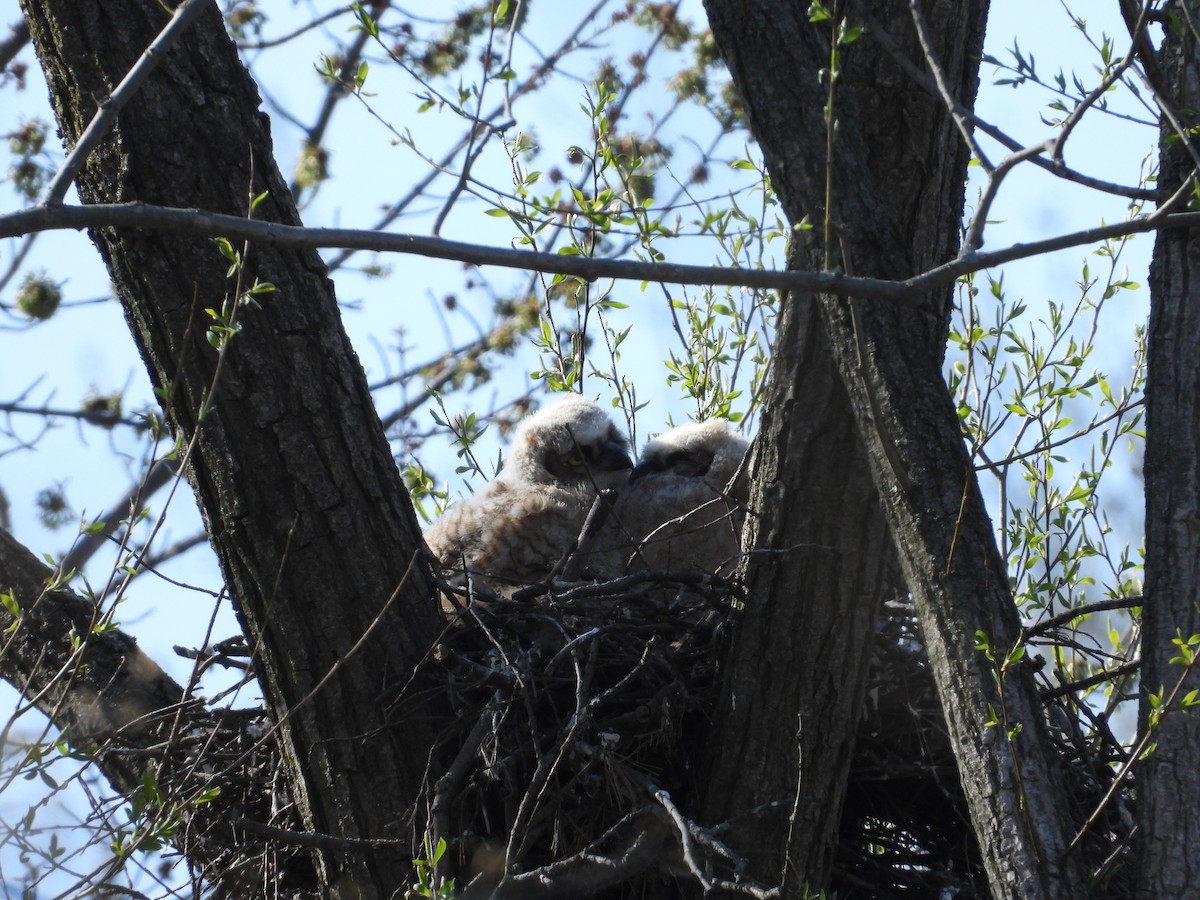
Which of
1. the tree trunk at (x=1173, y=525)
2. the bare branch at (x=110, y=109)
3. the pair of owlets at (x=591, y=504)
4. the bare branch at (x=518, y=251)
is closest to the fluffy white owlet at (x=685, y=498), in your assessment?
the pair of owlets at (x=591, y=504)

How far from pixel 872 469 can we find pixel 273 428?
1.37 m

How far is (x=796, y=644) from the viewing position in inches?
124

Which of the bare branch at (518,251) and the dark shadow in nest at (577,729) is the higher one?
the bare branch at (518,251)

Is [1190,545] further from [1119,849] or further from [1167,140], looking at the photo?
[1167,140]

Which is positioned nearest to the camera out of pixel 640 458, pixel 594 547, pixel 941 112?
pixel 941 112

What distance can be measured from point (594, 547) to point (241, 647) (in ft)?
4.49

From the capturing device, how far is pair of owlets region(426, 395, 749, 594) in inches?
178

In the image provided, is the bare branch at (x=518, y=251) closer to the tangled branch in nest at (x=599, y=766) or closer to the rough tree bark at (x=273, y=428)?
the rough tree bark at (x=273, y=428)

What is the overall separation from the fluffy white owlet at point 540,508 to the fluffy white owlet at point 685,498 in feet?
0.50

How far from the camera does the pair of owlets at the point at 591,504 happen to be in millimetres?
4527

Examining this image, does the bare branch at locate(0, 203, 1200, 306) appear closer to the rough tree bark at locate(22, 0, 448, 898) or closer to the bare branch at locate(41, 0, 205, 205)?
the bare branch at locate(41, 0, 205, 205)

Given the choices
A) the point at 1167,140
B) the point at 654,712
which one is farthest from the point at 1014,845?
the point at 1167,140

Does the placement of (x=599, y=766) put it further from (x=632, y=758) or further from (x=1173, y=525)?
(x=1173, y=525)

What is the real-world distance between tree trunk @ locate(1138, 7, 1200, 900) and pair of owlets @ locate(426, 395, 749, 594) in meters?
1.61
